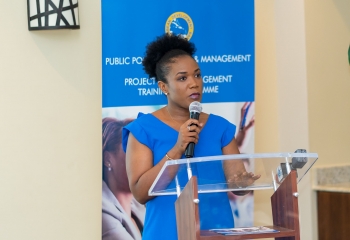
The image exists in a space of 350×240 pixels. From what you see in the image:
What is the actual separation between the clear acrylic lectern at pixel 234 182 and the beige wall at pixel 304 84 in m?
1.56

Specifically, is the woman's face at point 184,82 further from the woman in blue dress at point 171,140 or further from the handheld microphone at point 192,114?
the handheld microphone at point 192,114

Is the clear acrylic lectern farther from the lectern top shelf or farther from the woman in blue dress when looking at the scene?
the woman in blue dress

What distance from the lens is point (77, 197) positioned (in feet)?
11.0

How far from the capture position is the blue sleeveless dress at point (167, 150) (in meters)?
2.05

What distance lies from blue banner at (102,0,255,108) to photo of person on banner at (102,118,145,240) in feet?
0.69

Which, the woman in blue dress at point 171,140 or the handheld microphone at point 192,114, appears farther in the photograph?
the woman in blue dress at point 171,140

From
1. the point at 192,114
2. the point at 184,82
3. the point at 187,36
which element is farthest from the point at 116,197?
the point at 192,114

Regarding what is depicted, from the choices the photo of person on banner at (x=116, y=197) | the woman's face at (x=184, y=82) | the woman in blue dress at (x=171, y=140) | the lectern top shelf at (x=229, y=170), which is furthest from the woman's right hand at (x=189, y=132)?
the photo of person on banner at (x=116, y=197)

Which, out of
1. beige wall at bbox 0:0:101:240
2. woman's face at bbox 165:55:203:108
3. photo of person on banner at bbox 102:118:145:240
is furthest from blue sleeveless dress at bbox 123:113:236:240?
beige wall at bbox 0:0:101:240

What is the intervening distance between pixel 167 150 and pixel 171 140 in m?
0.05

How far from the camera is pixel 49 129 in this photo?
3.35 metres

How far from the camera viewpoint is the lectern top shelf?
1.70 meters

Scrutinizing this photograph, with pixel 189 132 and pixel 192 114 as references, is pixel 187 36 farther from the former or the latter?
pixel 189 132

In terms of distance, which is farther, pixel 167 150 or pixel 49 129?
pixel 49 129
